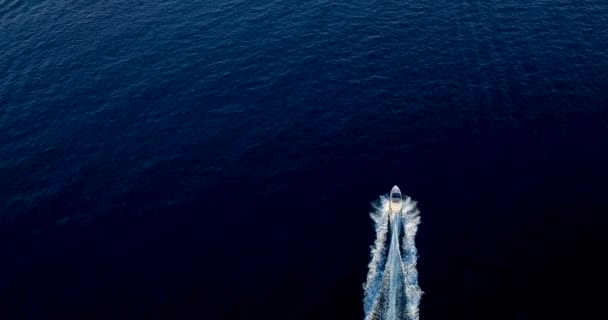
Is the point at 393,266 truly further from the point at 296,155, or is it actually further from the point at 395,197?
the point at 296,155

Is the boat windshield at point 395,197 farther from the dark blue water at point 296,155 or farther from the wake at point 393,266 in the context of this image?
the dark blue water at point 296,155

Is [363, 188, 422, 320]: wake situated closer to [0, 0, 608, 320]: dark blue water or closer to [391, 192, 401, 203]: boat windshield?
[391, 192, 401, 203]: boat windshield

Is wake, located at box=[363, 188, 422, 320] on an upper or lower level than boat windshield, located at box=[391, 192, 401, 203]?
lower

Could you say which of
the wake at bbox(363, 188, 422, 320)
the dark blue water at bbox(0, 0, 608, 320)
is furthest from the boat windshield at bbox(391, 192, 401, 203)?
the dark blue water at bbox(0, 0, 608, 320)

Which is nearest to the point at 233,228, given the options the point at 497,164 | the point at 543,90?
the point at 497,164

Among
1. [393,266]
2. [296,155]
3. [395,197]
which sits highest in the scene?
[296,155]

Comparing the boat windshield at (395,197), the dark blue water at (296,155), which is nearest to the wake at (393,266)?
the boat windshield at (395,197)

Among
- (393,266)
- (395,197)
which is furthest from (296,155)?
(393,266)
